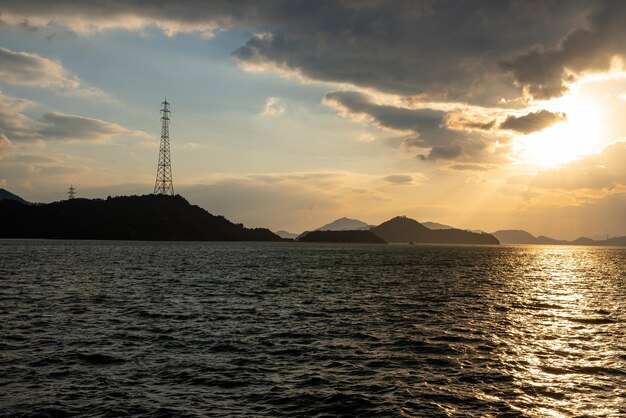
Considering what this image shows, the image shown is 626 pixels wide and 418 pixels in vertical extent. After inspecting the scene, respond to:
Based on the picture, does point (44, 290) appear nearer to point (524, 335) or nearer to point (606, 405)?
point (524, 335)

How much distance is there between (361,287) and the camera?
74.5 metres

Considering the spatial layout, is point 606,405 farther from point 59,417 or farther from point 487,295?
point 487,295

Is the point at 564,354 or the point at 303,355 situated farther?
the point at 564,354

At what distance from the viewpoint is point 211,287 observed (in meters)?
71.0

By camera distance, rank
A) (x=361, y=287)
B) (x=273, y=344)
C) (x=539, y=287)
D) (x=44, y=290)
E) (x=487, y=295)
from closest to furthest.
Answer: (x=273, y=344) < (x=44, y=290) < (x=487, y=295) < (x=361, y=287) < (x=539, y=287)

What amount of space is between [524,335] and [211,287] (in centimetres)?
4627

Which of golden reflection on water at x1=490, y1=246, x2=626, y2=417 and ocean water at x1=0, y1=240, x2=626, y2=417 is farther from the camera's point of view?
golden reflection on water at x1=490, y1=246, x2=626, y2=417

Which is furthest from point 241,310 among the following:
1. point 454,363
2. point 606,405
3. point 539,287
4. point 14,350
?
point 539,287

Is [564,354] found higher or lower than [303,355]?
lower

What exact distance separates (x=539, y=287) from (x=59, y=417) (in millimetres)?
82947

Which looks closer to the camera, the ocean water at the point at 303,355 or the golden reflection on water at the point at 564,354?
the ocean water at the point at 303,355

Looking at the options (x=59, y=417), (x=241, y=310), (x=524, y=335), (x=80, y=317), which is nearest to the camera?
(x=59, y=417)

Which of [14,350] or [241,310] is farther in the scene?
[241,310]

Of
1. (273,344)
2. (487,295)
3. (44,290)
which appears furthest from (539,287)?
(44,290)
